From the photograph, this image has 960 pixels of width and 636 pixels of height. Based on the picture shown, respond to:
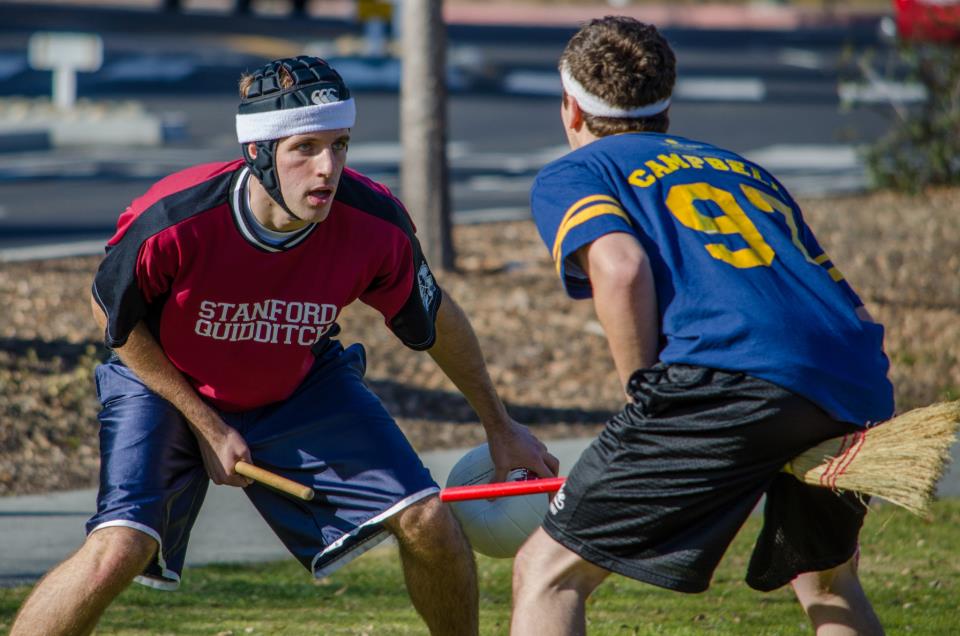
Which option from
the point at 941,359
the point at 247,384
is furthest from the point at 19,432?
the point at 941,359

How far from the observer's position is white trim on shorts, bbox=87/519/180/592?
149 inches


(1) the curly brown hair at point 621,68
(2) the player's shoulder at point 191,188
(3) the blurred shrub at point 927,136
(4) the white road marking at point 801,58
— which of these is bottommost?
(4) the white road marking at point 801,58

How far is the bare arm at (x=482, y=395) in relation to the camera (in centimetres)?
425

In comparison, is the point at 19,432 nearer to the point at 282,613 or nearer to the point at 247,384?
the point at 282,613

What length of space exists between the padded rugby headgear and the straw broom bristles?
61.4 inches

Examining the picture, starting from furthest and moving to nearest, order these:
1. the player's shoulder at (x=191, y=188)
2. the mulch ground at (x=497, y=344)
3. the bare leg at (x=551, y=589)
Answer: the mulch ground at (x=497, y=344) < the player's shoulder at (x=191, y=188) < the bare leg at (x=551, y=589)

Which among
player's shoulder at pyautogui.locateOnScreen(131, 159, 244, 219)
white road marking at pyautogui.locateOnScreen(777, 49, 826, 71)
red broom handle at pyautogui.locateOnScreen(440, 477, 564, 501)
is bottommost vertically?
white road marking at pyautogui.locateOnScreen(777, 49, 826, 71)

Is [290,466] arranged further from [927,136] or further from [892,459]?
[927,136]

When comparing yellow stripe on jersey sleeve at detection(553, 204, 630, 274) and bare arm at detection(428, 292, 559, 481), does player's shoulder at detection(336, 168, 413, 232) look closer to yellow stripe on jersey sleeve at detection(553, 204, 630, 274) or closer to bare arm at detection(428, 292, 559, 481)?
bare arm at detection(428, 292, 559, 481)

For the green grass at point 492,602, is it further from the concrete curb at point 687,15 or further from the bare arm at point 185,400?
the concrete curb at point 687,15

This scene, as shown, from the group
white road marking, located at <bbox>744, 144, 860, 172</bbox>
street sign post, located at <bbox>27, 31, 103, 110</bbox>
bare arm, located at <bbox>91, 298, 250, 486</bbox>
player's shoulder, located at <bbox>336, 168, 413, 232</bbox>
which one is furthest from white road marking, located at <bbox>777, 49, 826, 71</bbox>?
bare arm, located at <bbox>91, 298, 250, 486</bbox>

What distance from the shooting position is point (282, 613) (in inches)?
196

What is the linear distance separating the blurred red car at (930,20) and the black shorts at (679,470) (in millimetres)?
8464

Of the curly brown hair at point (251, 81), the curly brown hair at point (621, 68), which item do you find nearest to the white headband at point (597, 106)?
the curly brown hair at point (621, 68)
